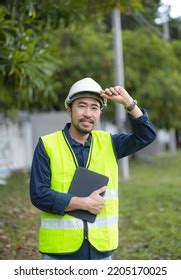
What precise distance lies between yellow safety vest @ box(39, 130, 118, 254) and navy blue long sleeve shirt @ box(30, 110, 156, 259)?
3 centimetres

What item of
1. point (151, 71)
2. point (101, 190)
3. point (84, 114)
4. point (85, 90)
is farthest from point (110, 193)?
point (151, 71)

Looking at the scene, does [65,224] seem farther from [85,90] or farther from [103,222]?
[85,90]

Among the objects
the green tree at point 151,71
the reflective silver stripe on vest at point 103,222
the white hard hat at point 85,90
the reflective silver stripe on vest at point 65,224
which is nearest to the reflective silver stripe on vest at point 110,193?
the reflective silver stripe on vest at point 103,222

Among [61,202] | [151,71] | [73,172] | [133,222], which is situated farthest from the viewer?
[151,71]

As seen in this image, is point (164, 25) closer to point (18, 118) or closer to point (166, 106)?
point (166, 106)

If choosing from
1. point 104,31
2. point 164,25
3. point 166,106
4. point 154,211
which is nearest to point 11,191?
point 154,211

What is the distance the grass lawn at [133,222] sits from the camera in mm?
6547

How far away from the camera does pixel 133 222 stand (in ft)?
28.0

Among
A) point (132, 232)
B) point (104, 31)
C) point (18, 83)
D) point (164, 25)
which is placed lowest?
point (132, 232)

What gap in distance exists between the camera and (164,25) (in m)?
26.5

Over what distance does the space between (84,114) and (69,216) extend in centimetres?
63

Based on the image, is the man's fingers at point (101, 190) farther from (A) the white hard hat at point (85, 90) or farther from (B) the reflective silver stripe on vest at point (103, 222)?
(A) the white hard hat at point (85, 90)

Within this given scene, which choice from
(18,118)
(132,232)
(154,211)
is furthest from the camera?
(18,118)

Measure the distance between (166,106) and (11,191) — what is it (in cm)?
991
